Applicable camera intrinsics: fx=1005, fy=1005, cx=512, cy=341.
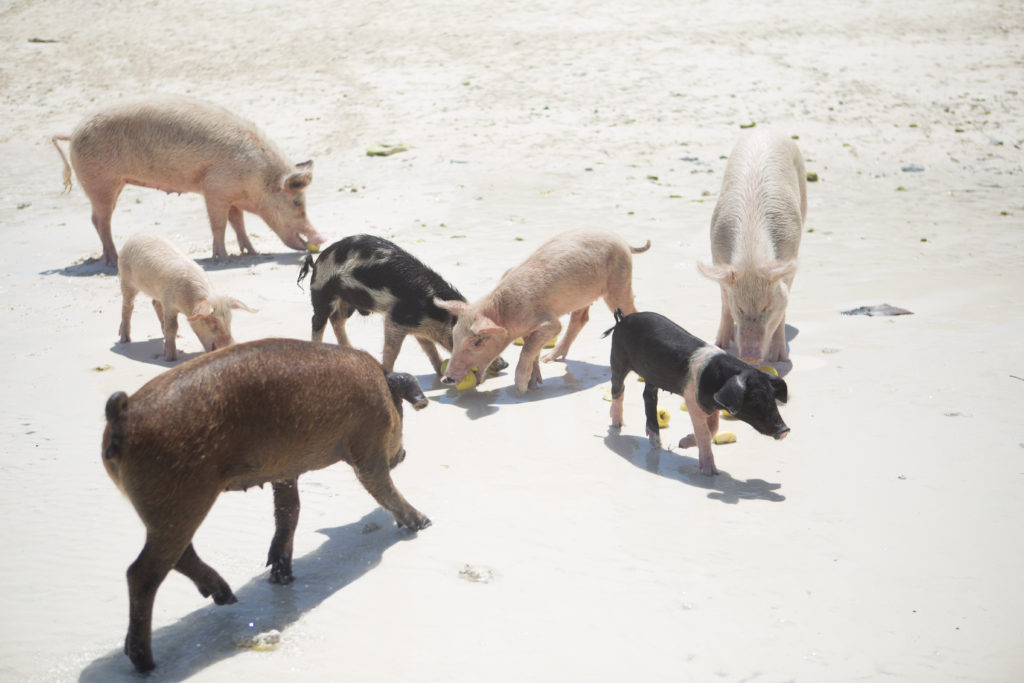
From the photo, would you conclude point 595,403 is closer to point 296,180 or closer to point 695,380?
point 695,380

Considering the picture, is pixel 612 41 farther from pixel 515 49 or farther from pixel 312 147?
pixel 312 147

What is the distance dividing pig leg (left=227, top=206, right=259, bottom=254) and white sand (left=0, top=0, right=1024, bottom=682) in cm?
24

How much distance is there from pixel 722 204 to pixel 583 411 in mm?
2429

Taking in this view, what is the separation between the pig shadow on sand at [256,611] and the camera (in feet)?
12.3

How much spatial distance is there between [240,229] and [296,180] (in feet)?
3.28

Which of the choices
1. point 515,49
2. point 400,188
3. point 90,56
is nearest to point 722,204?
point 400,188

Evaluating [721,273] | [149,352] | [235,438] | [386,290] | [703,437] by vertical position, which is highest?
[235,438]

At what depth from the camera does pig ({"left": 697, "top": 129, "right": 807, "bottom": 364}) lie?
7133 mm

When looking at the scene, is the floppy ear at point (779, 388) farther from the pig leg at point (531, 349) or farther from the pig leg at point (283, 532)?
the pig leg at point (283, 532)

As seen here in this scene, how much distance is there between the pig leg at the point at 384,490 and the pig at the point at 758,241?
3.02 metres

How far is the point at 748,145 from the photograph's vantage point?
892 centimetres

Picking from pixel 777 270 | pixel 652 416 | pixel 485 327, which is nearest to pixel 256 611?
pixel 652 416

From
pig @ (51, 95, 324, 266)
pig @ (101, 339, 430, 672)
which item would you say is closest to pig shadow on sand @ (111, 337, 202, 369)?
pig @ (51, 95, 324, 266)

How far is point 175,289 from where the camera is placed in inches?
300
